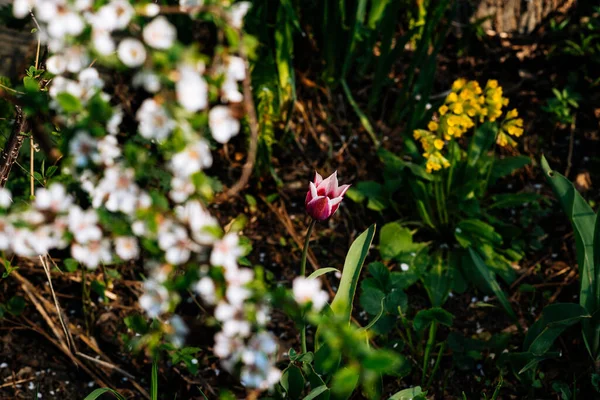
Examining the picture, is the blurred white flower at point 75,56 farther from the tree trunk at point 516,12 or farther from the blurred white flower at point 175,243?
the tree trunk at point 516,12

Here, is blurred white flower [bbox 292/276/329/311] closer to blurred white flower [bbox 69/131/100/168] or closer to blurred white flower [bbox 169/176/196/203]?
blurred white flower [bbox 169/176/196/203]

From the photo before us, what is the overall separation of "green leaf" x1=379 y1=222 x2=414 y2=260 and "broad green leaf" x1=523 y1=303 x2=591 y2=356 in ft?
1.75

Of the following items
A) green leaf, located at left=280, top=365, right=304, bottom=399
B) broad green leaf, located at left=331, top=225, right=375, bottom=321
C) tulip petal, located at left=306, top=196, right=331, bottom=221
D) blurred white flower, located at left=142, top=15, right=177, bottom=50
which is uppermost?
blurred white flower, located at left=142, top=15, right=177, bottom=50

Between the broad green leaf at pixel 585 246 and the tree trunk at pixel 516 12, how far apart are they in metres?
1.34

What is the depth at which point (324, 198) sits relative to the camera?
4.94 feet

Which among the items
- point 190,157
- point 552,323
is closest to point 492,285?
point 552,323

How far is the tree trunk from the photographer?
2.97 m

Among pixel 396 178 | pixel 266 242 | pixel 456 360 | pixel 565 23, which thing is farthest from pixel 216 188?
pixel 565 23

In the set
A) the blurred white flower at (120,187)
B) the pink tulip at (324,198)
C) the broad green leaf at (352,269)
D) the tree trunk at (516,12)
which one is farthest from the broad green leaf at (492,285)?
the tree trunk at (516,12)

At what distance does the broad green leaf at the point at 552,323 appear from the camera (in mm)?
1719

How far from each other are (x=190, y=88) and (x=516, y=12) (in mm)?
2521

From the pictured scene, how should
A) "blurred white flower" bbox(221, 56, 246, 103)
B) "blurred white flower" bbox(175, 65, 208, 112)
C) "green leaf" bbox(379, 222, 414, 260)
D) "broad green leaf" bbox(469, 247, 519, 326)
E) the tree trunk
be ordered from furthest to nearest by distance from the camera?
the tree trunk → "green leaf" bbox(379, 222, 414, 260) → "broad green leaf" bbox(469, 247, 519, 326) → "blurred white flower" bbox(221, 56, 246, 103) → "blurred white flower" bbox(175, 65, 208, 112)

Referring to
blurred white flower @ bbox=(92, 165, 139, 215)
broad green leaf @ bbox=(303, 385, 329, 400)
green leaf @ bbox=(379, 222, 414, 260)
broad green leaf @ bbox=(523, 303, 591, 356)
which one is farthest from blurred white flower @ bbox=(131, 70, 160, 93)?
green leaf @ bbox=(379, 222, 414, 260)

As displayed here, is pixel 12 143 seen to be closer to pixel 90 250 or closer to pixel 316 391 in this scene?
pixel 90 250
